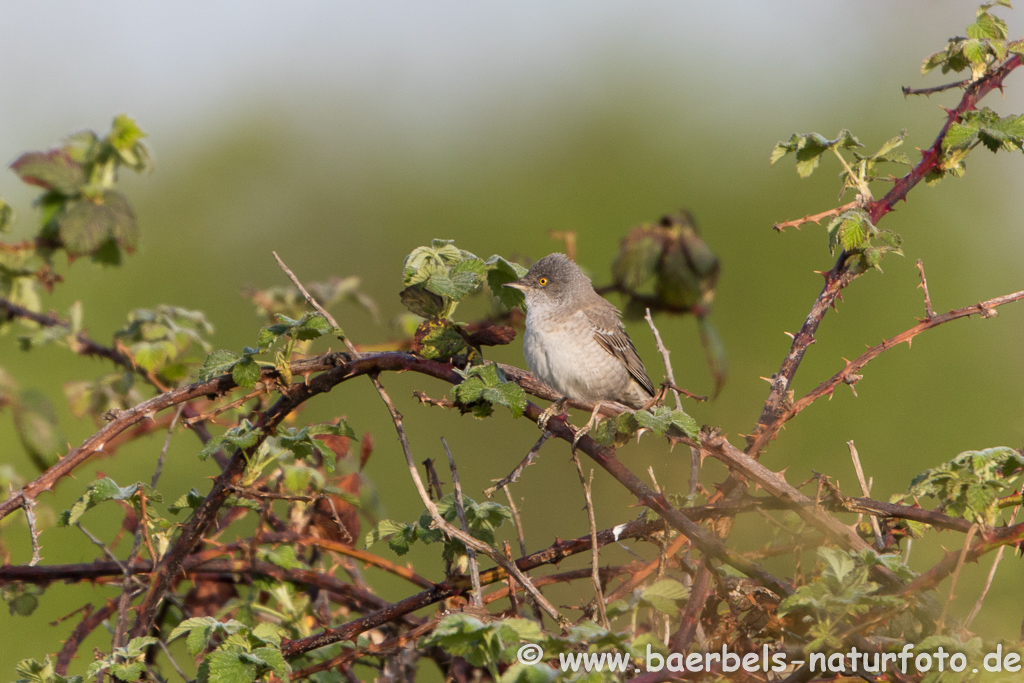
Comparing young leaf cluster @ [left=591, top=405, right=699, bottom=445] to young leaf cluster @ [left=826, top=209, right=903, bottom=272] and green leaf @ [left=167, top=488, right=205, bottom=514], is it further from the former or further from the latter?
green leaf @ [left=167, top=488, right=205, bottom=514]

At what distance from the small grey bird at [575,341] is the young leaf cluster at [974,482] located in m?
2.79

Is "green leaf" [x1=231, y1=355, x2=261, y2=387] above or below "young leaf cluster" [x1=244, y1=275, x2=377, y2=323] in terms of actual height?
above

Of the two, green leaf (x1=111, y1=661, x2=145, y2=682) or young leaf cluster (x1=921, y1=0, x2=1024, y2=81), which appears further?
young leaf cluster (x1=921, y1=0, x2=1024, y2=81)

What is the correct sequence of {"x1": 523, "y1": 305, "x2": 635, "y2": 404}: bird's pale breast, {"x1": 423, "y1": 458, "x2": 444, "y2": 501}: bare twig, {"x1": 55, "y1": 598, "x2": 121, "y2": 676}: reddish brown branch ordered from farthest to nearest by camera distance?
{"x1": 523, "y1": 305, "x2": 635, "y2": 404}: bird's pale breast < {"x1": 55, "y1": 598, "x2": 121, "y2": 676}: reddish brown branch < {"x1": 423, "y1": 458, "x2": 444, "y2": 501}: bare twig

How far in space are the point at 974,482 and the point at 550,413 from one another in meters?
1.30

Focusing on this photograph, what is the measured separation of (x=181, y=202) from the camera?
8477 millimetres

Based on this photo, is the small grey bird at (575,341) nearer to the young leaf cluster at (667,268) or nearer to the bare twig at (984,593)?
the young leaf cluster at (667,268)

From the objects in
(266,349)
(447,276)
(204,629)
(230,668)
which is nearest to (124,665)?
(204,629)

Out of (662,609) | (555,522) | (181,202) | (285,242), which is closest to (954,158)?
(662,609)

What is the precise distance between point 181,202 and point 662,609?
25.4 ft

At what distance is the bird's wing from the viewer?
4.91m

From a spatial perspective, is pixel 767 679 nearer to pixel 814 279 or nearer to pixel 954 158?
pixel 954 158

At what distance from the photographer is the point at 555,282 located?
4844 mm

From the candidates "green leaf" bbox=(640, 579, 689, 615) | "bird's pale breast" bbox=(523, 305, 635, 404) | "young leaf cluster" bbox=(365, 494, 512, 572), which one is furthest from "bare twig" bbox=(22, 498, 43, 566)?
"bird's pale breast" bbox=(523, 305, 635, 404)
